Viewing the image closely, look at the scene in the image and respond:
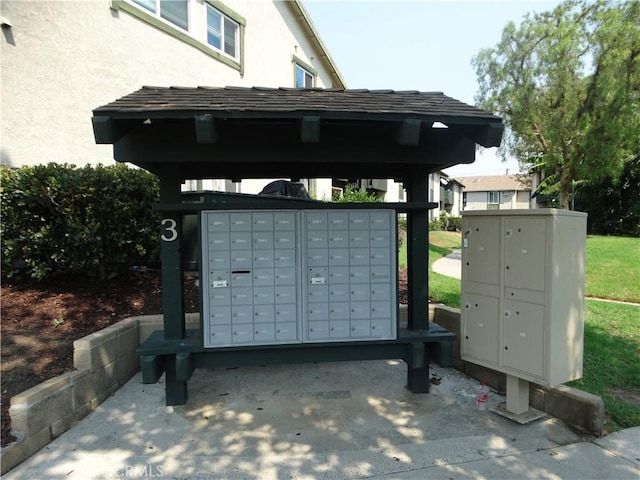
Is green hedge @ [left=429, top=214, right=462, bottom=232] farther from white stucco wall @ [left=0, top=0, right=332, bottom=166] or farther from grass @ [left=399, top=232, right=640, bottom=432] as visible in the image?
white stucco wall @ [left=0, top=0, right=332, bottom=166]

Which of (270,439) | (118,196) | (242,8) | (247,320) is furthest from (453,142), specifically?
(242,8)

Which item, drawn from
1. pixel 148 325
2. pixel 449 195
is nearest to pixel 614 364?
pixel 148 325

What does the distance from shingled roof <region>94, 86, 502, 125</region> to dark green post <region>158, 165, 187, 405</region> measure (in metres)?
0.70

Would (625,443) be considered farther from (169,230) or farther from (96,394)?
(96,394)

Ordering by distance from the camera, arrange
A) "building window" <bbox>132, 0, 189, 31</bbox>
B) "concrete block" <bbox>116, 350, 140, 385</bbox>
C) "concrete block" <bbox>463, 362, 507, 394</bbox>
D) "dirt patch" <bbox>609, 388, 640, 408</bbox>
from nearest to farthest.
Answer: "dirt patch" <bbox>609, 388, 640, 408</bbox> → "concrete block" <bbox>463, 362, 507, 394</bbox> → "concrete block" <bbox>116, 350, 140, 385</bbox> → "building window" <bbox>132, 0, 189, 31</bbox>

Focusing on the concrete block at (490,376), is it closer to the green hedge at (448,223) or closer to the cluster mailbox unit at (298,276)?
the cluster mailbox unit at (298,276)

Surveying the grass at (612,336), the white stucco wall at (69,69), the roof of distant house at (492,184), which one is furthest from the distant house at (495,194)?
Result: the white stucco wall at (69,69)

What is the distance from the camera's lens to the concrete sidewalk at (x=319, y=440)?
9.27 ft

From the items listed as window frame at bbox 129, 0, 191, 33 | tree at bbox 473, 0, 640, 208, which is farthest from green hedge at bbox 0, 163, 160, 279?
tree at bbox 473, 0, 640, 208

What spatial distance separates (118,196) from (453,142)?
4.38 meters

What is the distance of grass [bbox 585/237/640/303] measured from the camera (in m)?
8.15

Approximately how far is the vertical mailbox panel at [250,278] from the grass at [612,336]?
3.07 meters

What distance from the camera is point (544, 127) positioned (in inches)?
641

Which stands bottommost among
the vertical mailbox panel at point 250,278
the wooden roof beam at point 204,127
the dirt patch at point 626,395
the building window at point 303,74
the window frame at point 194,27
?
the dirt patch at point 626,395
